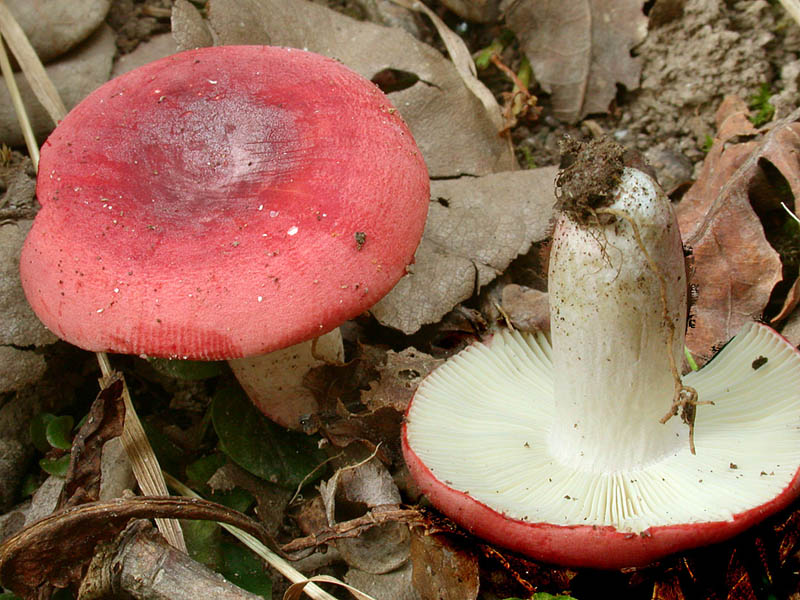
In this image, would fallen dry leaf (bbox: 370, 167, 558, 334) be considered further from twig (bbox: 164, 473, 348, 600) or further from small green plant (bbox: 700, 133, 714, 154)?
twig (bbox: 164, 473, 348, 600)

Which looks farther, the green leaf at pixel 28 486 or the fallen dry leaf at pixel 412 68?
the fallen dry leaf at pixel 412 68

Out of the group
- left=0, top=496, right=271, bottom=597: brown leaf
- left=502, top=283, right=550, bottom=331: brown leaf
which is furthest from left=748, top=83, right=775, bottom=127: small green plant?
left=0, top=496, right=271, bottom=597: brown leaf

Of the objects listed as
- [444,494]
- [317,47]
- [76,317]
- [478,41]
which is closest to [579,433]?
[444,494]

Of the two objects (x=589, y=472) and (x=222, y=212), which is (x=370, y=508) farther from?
(x=222, y=212)

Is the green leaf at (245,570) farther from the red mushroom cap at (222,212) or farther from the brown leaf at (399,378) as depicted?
the red mushroom cap at (222,212)

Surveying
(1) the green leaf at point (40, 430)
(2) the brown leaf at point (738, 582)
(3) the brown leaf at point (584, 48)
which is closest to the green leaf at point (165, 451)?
(1) the green leaf at point (40, 430)

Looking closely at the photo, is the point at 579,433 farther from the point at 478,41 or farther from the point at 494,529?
the point at 478,41

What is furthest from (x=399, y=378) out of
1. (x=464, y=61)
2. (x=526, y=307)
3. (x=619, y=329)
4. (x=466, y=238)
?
(x=464, y=61)
